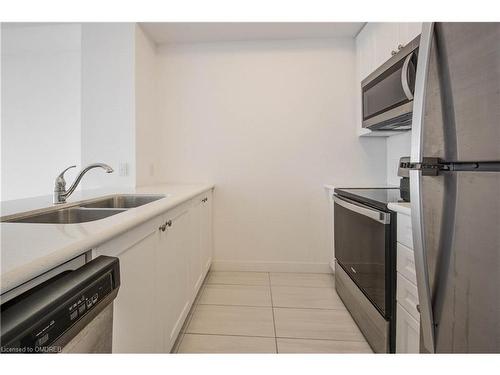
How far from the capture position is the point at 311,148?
273 cm

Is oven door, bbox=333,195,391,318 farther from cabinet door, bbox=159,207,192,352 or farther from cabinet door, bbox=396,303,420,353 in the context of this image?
cabinet door, bbox=159,207,192,352

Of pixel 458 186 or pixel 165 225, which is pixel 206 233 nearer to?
pixel 165 225

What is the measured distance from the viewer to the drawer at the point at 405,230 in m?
1.19

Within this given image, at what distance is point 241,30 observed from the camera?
2.53 metres

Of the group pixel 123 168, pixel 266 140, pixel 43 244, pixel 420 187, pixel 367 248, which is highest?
pixel 266 140

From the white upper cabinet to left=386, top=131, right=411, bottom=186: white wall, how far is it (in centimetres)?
11

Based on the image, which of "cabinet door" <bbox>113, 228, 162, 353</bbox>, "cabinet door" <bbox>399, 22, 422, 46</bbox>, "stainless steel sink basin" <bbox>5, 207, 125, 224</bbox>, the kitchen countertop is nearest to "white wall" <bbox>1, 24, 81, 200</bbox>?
"stainless steel sink basin" <bbox>5, 207, 125, 224</bbox>

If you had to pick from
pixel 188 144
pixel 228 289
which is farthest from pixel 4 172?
pixel 228 289

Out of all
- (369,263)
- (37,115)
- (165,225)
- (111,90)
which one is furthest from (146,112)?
(369,263)

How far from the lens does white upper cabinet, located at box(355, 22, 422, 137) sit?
1668 millimetres

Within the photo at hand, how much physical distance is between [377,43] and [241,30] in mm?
1217

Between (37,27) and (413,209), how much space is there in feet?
11.4

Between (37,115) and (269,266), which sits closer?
(269,266)
